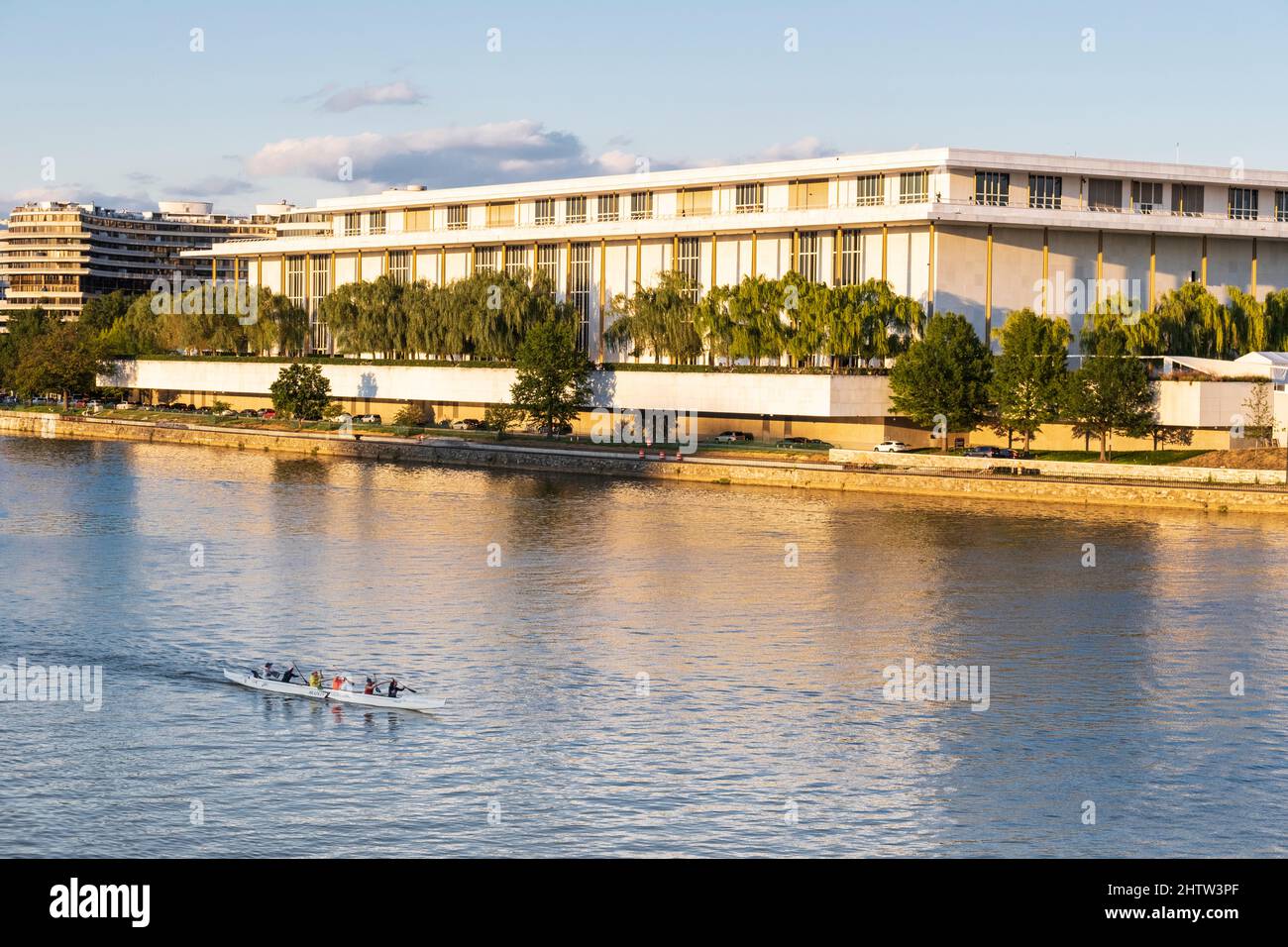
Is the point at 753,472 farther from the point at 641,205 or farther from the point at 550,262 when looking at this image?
the point at 550,262

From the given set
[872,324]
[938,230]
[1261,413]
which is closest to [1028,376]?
[1261,413]

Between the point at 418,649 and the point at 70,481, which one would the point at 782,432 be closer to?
the point at 70,481

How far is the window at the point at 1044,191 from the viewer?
129875 millimetres

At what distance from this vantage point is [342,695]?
46312 millimetres

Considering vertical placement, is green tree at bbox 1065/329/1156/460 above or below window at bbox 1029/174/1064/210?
below

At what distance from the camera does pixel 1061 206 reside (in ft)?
428

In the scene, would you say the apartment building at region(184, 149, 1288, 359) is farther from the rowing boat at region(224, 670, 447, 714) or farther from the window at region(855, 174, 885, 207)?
the rowing boat at region(224, 670, 447, 714)

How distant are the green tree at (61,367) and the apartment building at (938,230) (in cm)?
5967

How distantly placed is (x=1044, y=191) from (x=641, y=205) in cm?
3615

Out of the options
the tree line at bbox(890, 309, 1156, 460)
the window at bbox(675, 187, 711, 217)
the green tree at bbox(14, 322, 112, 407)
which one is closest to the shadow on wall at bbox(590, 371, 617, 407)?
the window at bbox(675, 187, 711, 217)

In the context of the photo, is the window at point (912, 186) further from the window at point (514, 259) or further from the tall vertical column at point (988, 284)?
the window at point (514, 259)

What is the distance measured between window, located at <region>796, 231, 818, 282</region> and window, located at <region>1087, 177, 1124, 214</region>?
21837 millimetres

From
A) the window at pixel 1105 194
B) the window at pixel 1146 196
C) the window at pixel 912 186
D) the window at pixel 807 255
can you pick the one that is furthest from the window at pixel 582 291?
the window at pixel 1146 196

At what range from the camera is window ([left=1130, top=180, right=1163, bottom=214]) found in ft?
437
